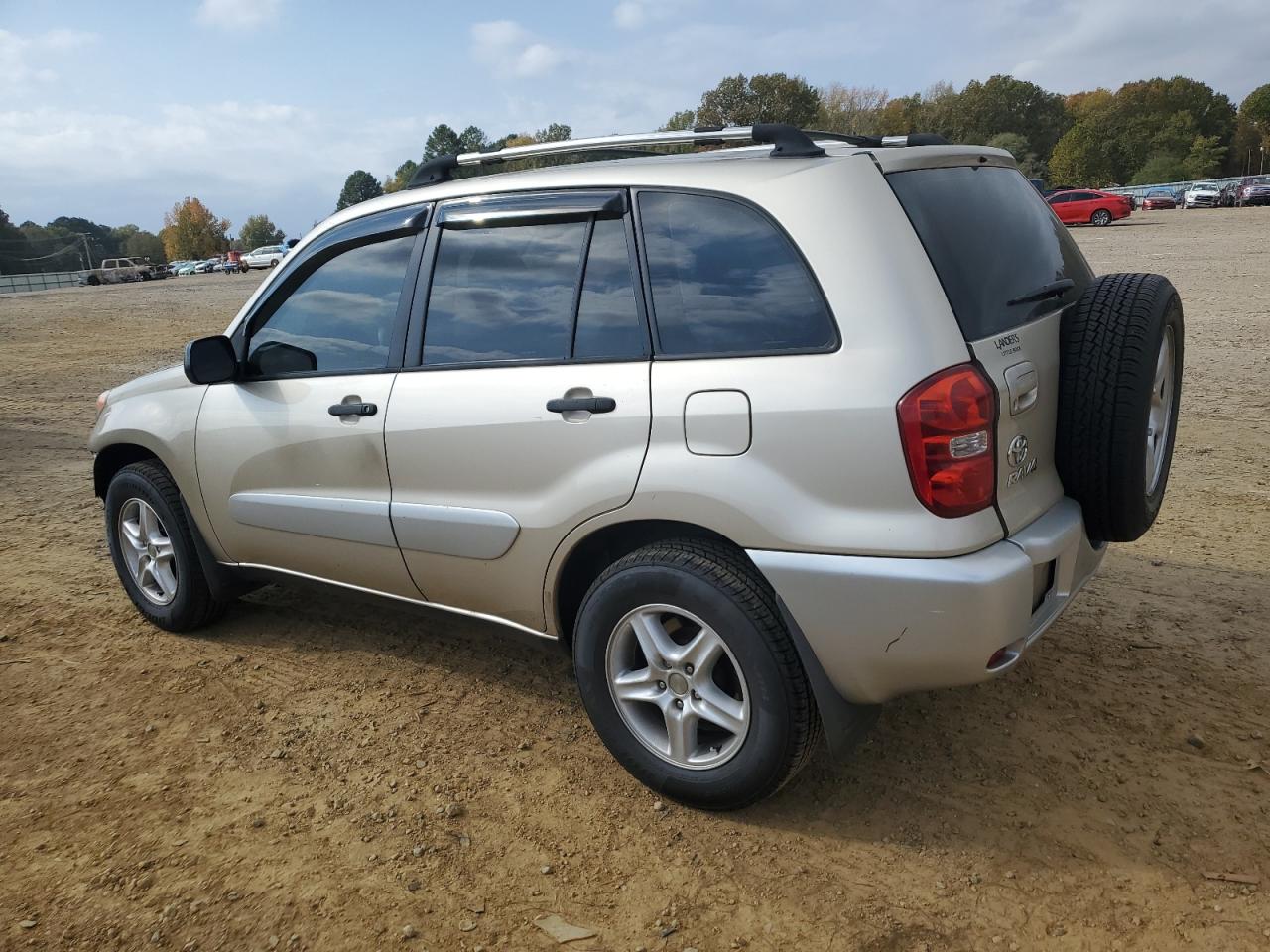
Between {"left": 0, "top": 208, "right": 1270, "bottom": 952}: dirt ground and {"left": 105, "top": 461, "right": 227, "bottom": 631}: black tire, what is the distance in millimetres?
128

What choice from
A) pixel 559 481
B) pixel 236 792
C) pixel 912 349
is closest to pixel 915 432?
pixel 912 349

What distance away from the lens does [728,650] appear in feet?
9.13

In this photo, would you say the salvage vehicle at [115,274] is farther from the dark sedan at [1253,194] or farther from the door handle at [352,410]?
the door handle at [352,410]

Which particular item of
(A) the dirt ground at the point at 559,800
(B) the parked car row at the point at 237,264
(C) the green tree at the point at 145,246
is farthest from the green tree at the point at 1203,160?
(C) the green tree at the point at 145,246

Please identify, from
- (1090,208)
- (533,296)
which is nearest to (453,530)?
(533,296)

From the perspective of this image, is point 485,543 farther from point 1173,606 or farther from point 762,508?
point 1173,606

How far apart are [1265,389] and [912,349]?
7.37 meters

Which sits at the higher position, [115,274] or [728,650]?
[115,274]

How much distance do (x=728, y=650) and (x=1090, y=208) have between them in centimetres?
3872

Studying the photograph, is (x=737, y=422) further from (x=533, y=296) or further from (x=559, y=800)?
(x=559, y=800)

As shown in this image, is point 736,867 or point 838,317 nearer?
point 838,317

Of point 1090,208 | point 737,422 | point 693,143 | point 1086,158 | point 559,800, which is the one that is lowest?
point 559,800

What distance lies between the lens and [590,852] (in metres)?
2.86

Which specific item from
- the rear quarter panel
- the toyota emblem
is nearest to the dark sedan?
the toyota emblem
